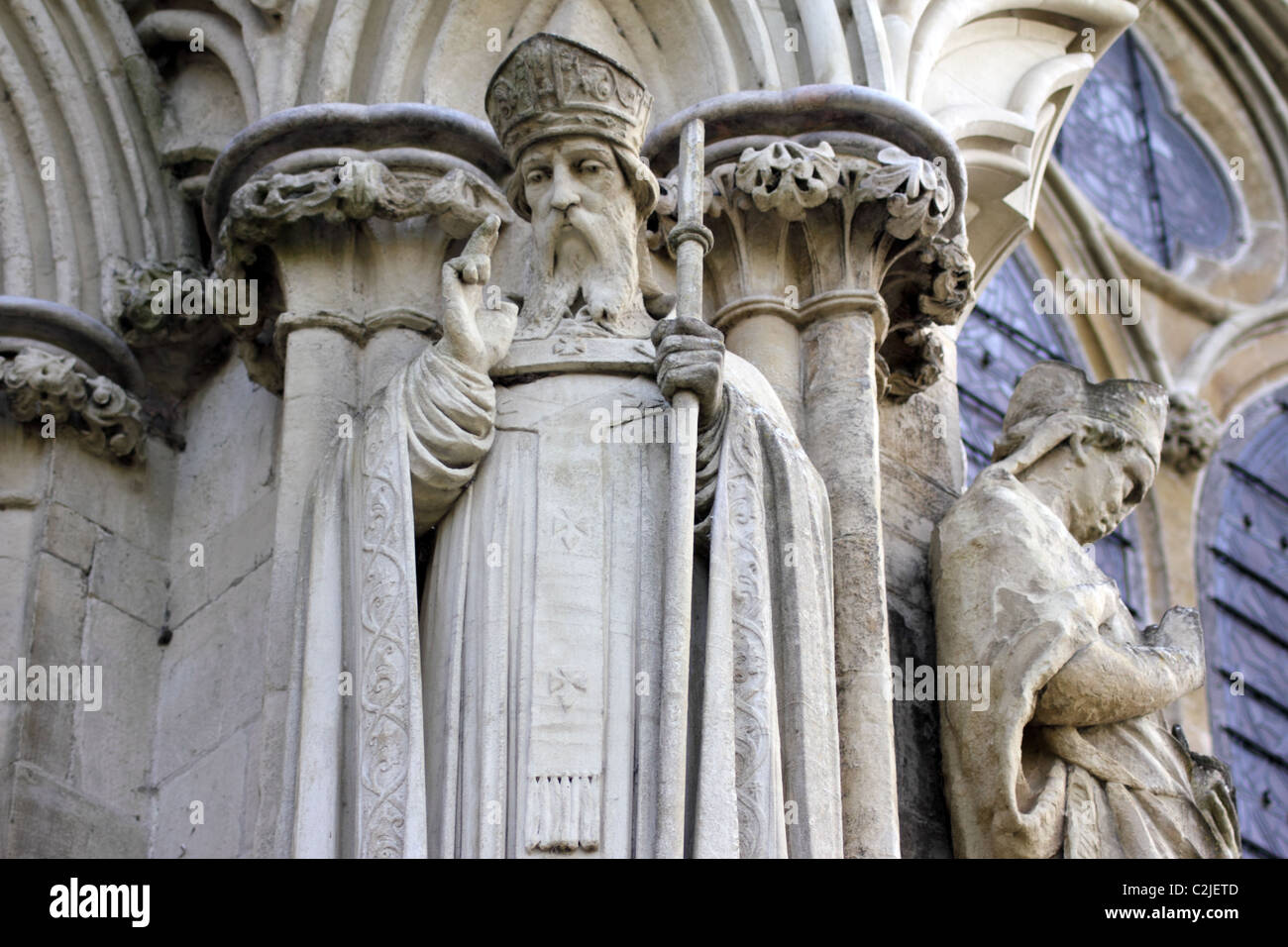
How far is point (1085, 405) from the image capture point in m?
8.78

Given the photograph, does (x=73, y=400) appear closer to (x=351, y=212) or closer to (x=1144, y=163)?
(x=351, y=212)

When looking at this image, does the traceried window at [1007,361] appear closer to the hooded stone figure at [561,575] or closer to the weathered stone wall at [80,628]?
the weathered stone wall at [80,628]

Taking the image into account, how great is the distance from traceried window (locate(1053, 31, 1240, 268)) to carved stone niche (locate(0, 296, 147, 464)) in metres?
5.76

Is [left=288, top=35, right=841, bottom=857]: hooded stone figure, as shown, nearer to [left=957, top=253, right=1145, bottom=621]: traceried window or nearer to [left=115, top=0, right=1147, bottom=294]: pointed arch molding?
[left=115, top=0, right=1147, bottom=294]: pointed arch molding

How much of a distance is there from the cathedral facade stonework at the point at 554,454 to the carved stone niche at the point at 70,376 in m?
0.02

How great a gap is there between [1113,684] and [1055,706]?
0.16 m

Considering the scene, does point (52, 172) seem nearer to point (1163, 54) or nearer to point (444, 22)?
point (444, 22)

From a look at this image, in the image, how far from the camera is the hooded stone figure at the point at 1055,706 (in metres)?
7.98

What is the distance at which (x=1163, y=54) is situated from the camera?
14062 millimetres

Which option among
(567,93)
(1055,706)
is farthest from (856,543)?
(567,93)

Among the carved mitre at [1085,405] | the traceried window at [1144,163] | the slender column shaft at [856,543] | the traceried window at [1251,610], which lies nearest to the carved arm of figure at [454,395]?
the slender column shaft at [856,543]

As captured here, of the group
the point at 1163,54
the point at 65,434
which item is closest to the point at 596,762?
the point at 65,434

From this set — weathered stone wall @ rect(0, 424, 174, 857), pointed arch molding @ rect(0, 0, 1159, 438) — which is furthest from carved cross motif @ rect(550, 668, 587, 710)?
pointed arch molding @ rect(0, 0, 1159, 438)
